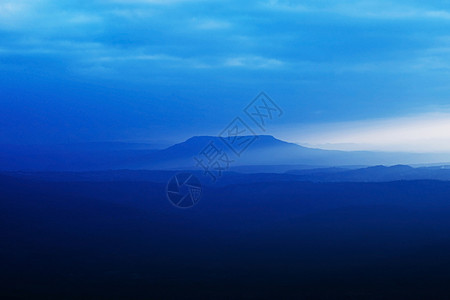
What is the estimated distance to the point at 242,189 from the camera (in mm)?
152125

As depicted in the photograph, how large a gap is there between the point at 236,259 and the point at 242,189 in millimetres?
92591

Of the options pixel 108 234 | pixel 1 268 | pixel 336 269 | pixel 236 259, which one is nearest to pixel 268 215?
pixel 108 234

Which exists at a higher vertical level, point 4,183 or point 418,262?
point 4,183

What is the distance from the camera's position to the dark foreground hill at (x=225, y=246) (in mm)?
44500

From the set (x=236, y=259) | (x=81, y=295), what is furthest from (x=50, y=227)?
(x=81, y=295)

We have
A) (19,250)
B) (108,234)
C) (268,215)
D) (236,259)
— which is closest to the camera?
(236,259)

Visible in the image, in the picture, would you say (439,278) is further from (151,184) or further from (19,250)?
(151,184)

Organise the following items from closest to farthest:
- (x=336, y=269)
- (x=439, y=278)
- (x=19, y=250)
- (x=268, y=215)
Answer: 1. (x=439, y=278)
2. (x=336, y=269)
3. (x=19, y=250)
4. (x=268, y=215)

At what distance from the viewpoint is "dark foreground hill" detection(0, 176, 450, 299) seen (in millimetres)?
44500

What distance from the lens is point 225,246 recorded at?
69.1 meters

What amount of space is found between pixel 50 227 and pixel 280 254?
4160cm

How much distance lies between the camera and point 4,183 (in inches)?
4422

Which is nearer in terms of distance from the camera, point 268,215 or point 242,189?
point 268,215

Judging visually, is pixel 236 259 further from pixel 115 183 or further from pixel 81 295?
pixel 115 183
